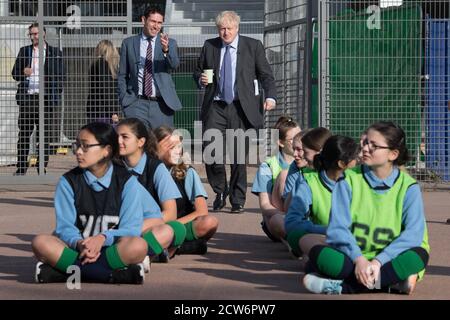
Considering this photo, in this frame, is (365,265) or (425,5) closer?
(365,265)

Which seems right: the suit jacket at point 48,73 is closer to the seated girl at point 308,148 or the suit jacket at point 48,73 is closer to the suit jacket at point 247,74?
the suit jacket at point 247,74

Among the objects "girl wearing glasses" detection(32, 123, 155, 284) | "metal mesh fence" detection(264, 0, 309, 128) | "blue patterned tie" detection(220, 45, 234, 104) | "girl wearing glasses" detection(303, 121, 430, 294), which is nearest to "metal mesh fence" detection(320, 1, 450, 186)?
"metal mesh fence" detection(264, 0, 309, 128)

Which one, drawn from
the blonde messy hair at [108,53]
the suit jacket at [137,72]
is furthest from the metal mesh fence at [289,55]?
the suit jacket at [137,72]

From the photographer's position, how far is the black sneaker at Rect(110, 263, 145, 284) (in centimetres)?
767

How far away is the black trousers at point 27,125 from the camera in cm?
1662

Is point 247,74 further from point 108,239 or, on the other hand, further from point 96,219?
point 108,239

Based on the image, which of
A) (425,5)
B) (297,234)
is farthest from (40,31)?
(297,234)

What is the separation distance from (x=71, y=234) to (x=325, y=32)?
882cm

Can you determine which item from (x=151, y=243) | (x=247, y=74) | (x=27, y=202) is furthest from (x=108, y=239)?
(x=27, y=202)

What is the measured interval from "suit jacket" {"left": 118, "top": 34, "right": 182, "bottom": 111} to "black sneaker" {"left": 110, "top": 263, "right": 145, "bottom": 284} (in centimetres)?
484

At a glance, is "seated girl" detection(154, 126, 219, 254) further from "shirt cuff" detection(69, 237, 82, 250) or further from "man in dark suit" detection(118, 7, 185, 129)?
"man in dark suit" detection(118, 7, 185, 129)

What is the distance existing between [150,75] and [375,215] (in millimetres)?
5508

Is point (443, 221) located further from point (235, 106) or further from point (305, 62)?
point (305, 62)

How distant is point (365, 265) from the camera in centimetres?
709
